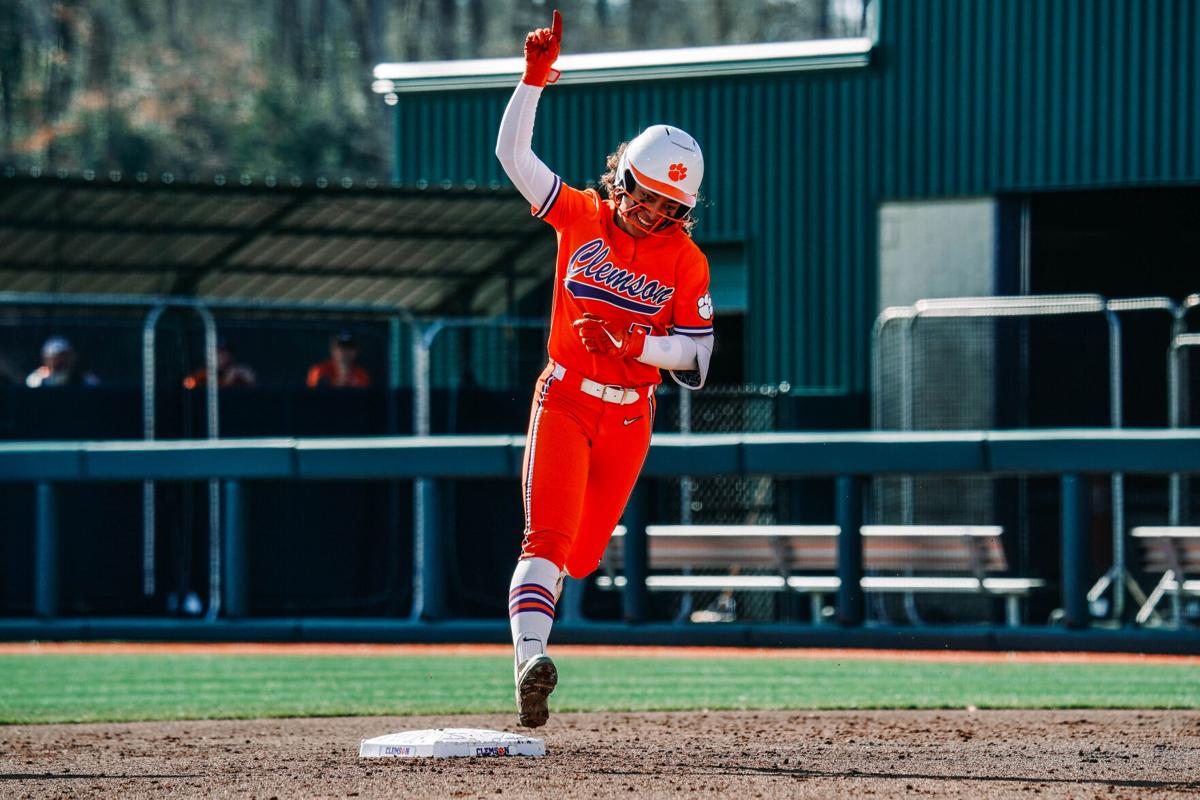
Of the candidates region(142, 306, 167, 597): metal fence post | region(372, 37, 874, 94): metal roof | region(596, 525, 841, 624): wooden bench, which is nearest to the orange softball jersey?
region(596, 525, 841, 624): wooden bench

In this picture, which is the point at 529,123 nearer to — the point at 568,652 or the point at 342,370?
the point at 568,652

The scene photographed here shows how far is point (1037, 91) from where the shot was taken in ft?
51.9

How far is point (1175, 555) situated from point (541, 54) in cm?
664

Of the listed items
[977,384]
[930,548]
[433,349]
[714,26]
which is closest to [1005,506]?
[977,384]

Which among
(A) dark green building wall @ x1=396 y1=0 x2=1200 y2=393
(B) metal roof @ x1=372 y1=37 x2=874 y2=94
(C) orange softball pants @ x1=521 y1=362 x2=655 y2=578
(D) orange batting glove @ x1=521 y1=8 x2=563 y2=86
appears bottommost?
(C) orange softball pants @ x1=521 y1=362 x2=655 y2=578

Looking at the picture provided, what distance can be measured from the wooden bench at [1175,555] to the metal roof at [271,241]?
6.27 meters

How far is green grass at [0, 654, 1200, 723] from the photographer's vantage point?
8109mm

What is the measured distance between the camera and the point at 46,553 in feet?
37.7

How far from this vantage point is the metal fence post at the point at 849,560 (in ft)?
34.9

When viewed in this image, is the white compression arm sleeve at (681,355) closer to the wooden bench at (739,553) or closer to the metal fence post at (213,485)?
the wooden bench at (739,553)

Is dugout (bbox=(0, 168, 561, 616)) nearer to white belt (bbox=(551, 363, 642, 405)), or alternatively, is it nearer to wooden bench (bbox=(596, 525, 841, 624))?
wooden bench (bbox=(596, 525, 841, 624))

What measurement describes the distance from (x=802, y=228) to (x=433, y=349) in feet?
12.0

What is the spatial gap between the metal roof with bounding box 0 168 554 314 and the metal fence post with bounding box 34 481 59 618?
10.5 ft

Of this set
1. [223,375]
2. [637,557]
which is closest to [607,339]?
[637,557]
